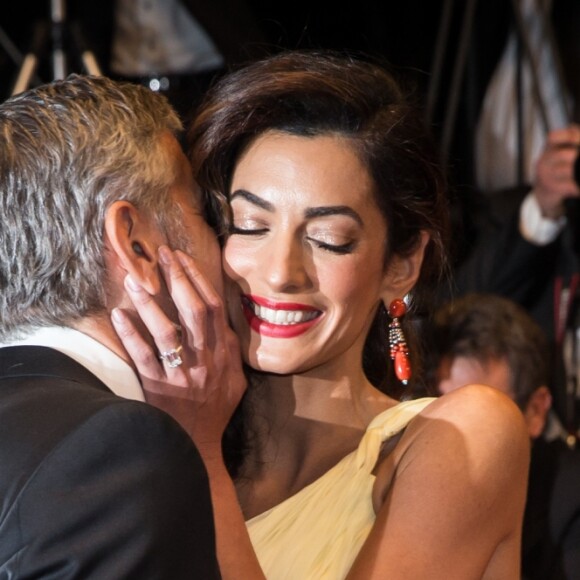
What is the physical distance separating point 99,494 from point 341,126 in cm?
98

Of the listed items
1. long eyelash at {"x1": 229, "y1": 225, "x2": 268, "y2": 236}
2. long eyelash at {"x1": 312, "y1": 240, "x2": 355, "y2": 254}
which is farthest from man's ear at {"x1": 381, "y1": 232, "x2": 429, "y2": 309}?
long eyelash at {"x1": 229, "y1": 225, "x2": 268, "y2": 236}

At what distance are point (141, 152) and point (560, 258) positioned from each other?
82.8 inches

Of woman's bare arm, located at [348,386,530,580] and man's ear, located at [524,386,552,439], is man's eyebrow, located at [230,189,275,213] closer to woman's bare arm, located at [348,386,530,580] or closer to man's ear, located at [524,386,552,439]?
woman's bare arm, located at [348,386,530,580]

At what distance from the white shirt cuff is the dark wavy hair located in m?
1.43

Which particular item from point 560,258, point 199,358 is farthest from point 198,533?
point 560,258

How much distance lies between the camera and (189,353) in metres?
2.05

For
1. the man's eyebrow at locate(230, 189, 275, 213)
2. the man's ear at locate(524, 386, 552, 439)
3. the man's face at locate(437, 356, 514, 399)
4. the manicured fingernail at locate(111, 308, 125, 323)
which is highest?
the man's eyebrow at locate(230, 189, 275, 213)

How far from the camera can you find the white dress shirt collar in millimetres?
1777

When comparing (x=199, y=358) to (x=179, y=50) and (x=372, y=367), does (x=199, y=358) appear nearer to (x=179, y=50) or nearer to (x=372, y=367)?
(x=372, y=367)

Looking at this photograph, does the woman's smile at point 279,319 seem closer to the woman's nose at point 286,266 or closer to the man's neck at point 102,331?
the woman's nose at point 286,266

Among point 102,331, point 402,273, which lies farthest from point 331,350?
point 102,331

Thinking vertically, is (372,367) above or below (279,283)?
below

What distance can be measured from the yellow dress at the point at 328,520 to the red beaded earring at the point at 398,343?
10 cm

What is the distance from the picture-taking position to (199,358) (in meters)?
2.05
